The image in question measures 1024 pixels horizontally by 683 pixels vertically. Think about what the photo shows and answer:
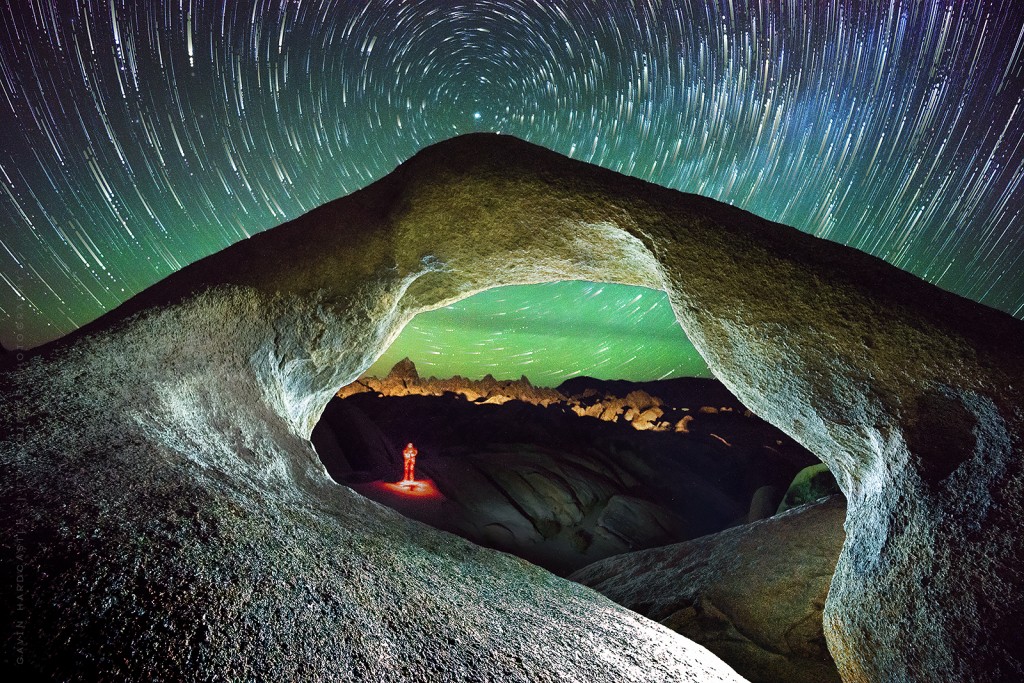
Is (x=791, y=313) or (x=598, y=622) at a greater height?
(x=791, y=313)

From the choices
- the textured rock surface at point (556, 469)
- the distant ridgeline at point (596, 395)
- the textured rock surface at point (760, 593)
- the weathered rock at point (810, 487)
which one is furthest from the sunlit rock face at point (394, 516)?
the distant ridgeline at point (596, 395)

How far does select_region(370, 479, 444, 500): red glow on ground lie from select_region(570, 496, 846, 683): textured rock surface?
30.5ft

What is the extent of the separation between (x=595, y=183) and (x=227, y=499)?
438 cm

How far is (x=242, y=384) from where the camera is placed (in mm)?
4594

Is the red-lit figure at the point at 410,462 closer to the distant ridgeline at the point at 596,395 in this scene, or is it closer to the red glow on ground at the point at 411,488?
the red glow on ground at the point at 411,488

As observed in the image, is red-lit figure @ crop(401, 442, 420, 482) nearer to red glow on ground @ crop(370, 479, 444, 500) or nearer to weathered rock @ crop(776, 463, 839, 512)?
red glow on ground @ crop(370, 479, 444, 500)

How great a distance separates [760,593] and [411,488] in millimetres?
12465

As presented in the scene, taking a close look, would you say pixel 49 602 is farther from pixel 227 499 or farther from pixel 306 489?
pixel 306 489

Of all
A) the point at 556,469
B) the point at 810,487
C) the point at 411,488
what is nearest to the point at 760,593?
the point at 810,487

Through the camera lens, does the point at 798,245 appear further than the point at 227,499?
Yes

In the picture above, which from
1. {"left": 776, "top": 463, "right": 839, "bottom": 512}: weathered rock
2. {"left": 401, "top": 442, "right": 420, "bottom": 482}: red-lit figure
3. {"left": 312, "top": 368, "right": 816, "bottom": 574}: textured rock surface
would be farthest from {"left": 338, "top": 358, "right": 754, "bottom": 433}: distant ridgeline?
{"left": 776, "top": 463, "right": 839, "bottom": 512}: weathered rock

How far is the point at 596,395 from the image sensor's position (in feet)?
134

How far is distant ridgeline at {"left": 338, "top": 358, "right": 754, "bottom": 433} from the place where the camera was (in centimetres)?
3231

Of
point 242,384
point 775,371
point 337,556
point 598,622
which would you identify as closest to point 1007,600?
point 775,371
